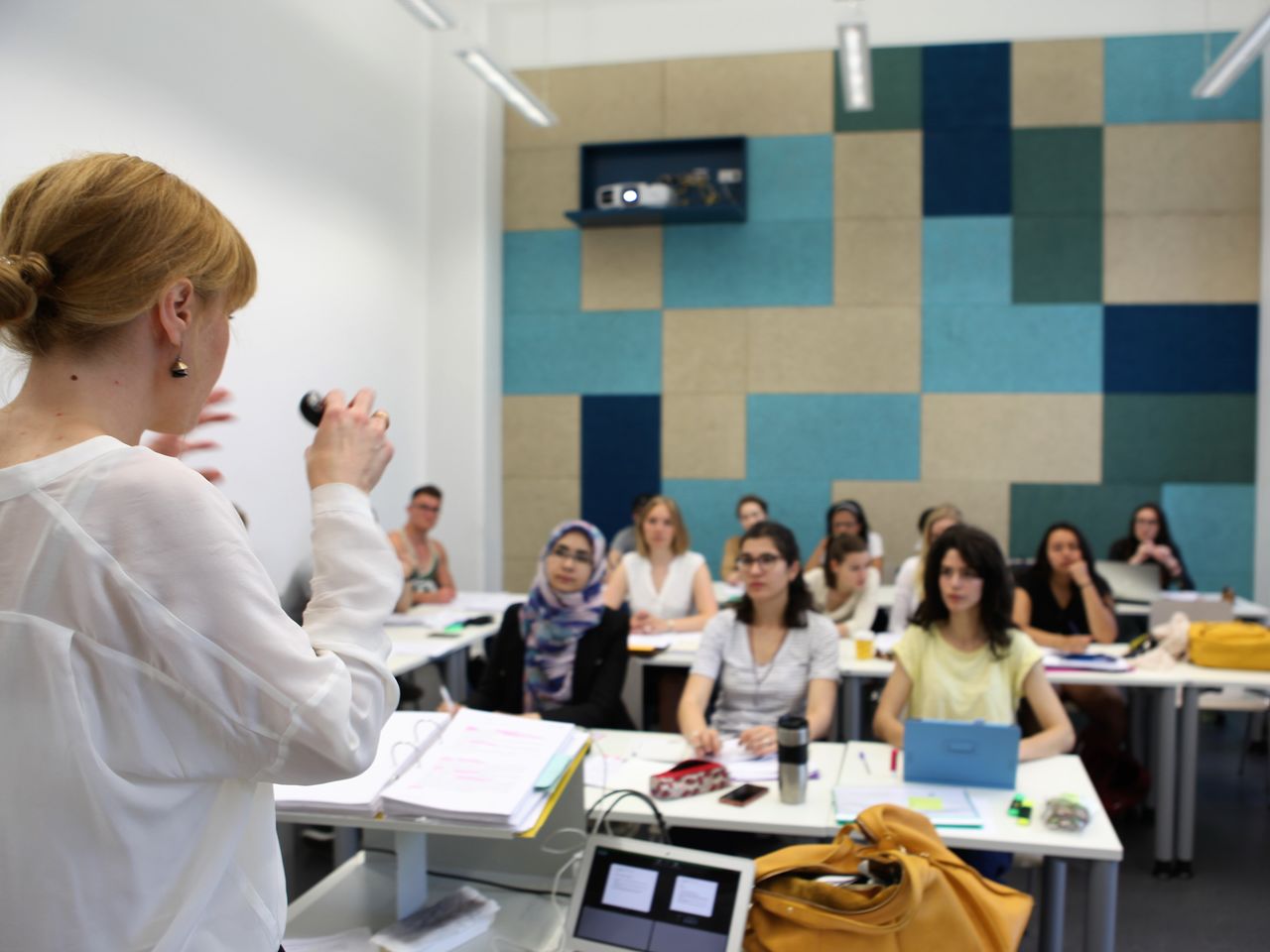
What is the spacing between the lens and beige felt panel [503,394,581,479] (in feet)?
24.9

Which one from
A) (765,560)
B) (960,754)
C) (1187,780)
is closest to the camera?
(960,754)

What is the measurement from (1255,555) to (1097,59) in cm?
345

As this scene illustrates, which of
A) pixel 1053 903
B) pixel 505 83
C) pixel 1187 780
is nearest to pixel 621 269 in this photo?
pixel 505 83

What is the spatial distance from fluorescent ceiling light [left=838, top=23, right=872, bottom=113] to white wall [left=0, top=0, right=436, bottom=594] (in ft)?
9.72

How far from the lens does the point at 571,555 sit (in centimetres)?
383

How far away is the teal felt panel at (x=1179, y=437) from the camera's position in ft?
22.7

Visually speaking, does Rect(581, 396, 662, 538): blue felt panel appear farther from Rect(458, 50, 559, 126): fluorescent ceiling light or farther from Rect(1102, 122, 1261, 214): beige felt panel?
Rect(1102, 122, 1261, 214): beige felt panel

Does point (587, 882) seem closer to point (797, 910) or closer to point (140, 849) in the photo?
point (797, 910)

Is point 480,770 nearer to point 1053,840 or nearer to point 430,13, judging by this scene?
point 1053,840

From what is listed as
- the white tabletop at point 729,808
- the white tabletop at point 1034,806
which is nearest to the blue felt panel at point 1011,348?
the white tabletop at point 1034,806

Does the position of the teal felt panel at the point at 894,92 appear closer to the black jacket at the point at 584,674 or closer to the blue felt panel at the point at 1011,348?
the blue felt panel at the point at 1011,348

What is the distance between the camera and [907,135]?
7.15 metres

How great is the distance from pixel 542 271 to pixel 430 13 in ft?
8.09

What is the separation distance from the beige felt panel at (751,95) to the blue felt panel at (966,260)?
1.09m
